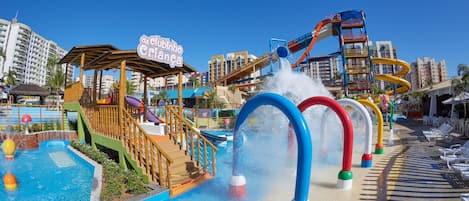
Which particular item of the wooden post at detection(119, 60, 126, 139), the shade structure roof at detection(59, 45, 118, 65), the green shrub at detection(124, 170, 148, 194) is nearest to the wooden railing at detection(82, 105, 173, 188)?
the wooden post at detection(119, 60, 126, 139)

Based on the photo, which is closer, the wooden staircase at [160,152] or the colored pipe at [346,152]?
the colored pipe at [346,152]

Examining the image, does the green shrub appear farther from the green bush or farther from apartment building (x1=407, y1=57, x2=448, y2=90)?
apartment building (x1=407, y1=57, x2=448, y2=90)

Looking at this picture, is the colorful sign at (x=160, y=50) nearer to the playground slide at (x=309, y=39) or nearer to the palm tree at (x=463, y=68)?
the palm tree at (x=463, y=68)

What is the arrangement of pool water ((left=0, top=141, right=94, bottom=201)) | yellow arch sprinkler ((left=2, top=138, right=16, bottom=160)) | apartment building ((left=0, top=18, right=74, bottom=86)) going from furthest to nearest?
apartment building ((left=0, top=18, right=74, bottom=86))
yellow arch sprinkler ((left=2, top=138, right=16, bottom=160))
pool water ((left=0, top=141, right=94, bottom=201))

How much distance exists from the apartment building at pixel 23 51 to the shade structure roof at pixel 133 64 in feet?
302

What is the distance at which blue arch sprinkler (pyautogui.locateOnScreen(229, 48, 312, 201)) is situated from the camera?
416 centimetres

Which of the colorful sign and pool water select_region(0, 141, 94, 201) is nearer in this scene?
pool water select_region(0, 141, 94, 201)

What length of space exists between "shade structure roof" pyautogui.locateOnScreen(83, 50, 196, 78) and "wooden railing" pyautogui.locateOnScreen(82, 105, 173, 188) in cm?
148

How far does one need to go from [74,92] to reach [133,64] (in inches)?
185

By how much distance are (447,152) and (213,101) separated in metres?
29.1

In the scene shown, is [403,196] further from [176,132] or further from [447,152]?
[176,132]

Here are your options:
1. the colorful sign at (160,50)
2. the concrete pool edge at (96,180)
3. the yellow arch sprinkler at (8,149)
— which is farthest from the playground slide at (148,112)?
the yellow arch sprinkler at (8,149)

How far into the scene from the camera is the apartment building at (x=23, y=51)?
89.8 metres

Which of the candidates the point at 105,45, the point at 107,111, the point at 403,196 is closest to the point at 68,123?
the point at 105,45
